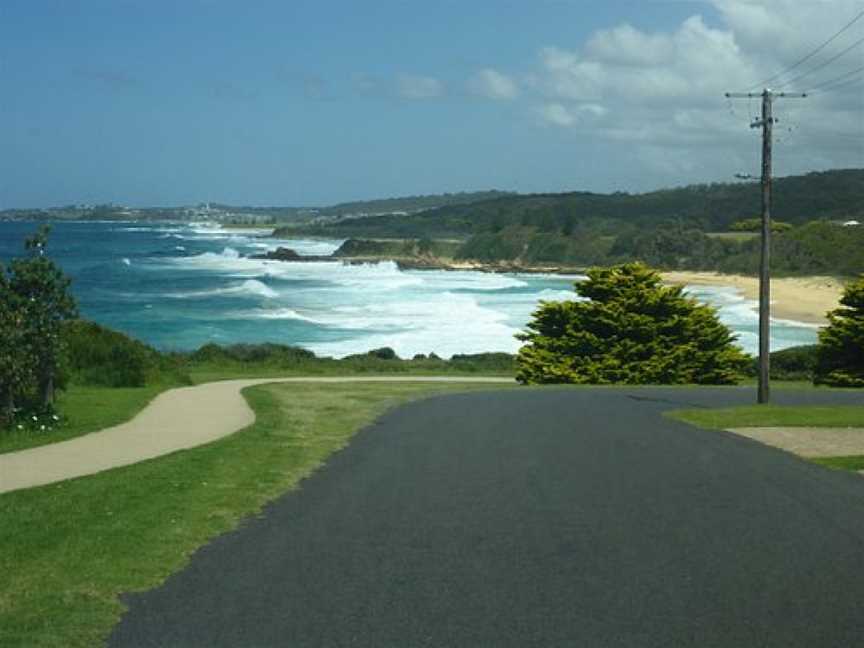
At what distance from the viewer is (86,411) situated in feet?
60.5

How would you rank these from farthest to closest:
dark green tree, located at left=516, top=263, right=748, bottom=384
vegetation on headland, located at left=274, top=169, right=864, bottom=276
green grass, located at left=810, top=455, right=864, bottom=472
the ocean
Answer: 1. vegetation on headland, located at left=274, top=169, right=864, bottom=276
2. the ocean
3. dark green tree, located at left=516, top=263, right=748, bottom=384
4. green grass, located at left=810, top=455, right=864, bottom=472

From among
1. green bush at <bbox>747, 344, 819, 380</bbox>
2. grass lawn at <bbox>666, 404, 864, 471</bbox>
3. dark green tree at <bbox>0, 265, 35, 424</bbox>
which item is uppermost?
dark green tree at <bbox>0, 265, 35, 424</bbox>

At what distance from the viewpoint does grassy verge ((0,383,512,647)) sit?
23.3 feet

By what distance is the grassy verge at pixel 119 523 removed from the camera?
7094 millimetres

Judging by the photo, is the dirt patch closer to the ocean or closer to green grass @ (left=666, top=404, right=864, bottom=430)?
green grass @ (left=666, top=404, right=864, bottom=430)

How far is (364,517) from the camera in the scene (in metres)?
10.2

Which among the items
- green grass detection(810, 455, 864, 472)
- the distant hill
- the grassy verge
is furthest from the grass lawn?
the distant hill

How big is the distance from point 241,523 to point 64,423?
7.88 metres

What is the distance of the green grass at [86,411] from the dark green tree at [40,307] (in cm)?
80

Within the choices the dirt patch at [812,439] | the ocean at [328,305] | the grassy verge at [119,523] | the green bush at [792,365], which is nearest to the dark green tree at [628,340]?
the green bush at [792,365]

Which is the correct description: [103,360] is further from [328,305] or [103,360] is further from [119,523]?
[328,305]

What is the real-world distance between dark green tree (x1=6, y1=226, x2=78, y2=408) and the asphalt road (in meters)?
4.88

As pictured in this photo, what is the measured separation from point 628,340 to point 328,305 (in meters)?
41.9

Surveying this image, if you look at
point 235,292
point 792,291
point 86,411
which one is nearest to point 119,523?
point 86,411
